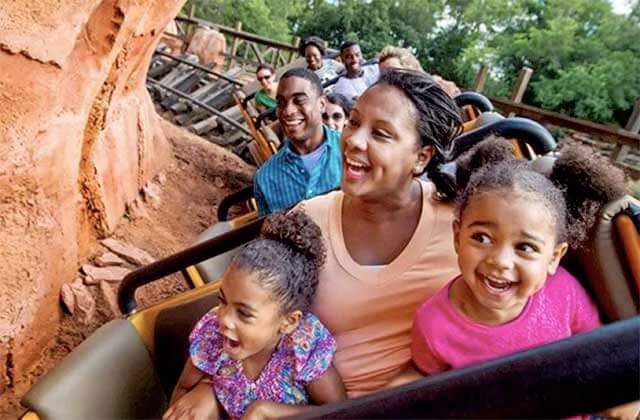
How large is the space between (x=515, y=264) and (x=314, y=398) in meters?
0.53

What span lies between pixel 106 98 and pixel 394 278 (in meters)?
2.09

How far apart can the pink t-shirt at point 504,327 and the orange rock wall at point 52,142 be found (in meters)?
1.65

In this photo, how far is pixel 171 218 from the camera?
144 inches

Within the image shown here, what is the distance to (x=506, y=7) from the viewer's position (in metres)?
20.7

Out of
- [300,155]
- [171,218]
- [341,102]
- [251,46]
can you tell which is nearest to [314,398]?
[300,155]

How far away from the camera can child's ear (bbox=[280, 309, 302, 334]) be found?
1.11 meters

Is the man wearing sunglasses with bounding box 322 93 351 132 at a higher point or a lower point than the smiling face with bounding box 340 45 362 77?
lower

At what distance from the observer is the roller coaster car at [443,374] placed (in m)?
0.33

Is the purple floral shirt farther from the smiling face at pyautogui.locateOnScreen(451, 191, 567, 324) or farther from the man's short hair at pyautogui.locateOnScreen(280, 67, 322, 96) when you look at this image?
the man's short hair at pyautogui.locateOnScreen(280, 67, 322, 96)

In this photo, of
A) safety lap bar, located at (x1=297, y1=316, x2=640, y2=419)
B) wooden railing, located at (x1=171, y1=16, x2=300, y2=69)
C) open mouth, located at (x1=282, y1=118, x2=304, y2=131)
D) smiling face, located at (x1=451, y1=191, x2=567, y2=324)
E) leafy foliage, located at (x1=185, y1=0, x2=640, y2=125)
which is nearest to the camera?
safety lap bar, located at (x1=297, y1=316, x2=640, y2=419)

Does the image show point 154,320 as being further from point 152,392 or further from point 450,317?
point 450,317

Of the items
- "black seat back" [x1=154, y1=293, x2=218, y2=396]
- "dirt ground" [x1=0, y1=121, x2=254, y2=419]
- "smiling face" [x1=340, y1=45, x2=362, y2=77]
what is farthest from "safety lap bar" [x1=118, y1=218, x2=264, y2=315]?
"smiling face" [x1=340, y1=45, x2=362, y2=77]

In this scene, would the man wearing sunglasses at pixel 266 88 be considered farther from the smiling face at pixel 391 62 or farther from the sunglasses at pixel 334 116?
the sunglasses at pixel 334 116

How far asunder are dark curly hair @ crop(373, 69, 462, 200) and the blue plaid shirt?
804 millimetres
